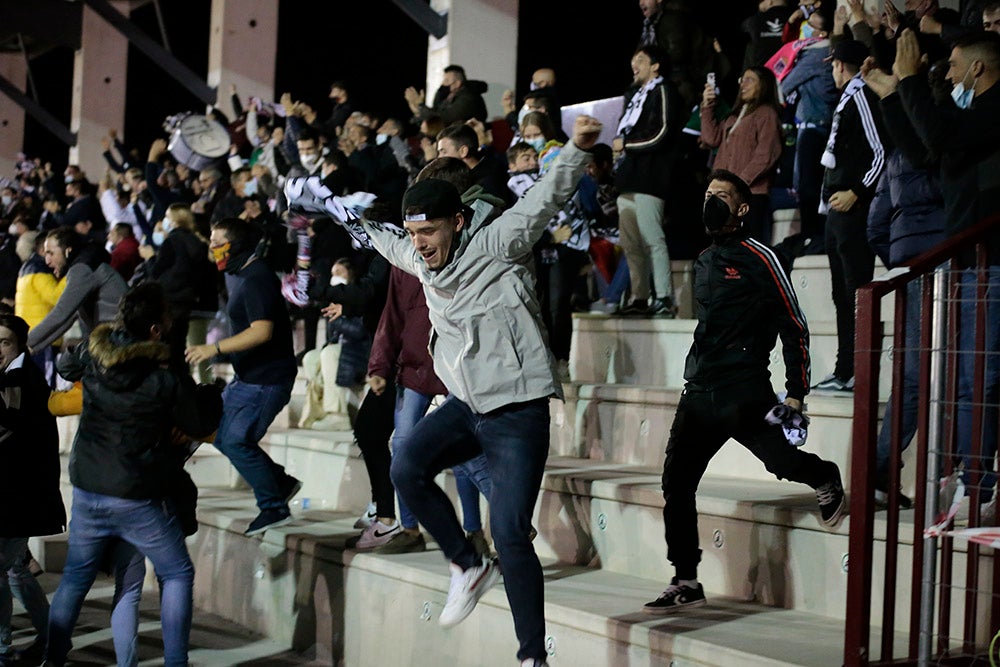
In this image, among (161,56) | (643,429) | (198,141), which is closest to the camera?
(643,429)

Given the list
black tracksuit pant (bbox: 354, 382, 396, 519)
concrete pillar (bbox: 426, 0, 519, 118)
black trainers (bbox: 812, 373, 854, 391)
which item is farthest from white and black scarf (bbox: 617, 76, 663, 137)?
concrete pillar (bbox: 426, 0, 519, 118)

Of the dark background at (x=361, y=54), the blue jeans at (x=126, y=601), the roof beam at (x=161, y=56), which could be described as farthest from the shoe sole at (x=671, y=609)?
the roof beam at (x=161, y=56)

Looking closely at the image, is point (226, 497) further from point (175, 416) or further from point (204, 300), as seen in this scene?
point (175, 416)

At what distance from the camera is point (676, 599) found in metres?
4.82

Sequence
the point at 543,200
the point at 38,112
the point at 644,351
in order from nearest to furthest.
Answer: the point at 543,200 → the point at 644,351 → the point at 38,112

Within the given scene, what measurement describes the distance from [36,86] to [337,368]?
71.1ft

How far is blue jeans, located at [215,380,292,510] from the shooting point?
6719mm

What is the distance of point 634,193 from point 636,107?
531 millimetres

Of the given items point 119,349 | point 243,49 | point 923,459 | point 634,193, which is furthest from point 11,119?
point 923,459

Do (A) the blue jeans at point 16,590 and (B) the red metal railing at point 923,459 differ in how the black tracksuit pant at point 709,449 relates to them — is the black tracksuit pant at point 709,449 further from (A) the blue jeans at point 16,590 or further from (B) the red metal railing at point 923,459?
(A) the blue jeans at point 16,590

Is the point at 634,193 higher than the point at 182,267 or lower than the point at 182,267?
higher

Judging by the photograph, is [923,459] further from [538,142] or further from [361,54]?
[361,54]

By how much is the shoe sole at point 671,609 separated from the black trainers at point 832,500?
0.58 m

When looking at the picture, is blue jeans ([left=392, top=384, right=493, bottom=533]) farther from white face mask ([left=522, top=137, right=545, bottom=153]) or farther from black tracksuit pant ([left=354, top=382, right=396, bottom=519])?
white face mask ([left=522, top=137, right=545, bottom=153])
